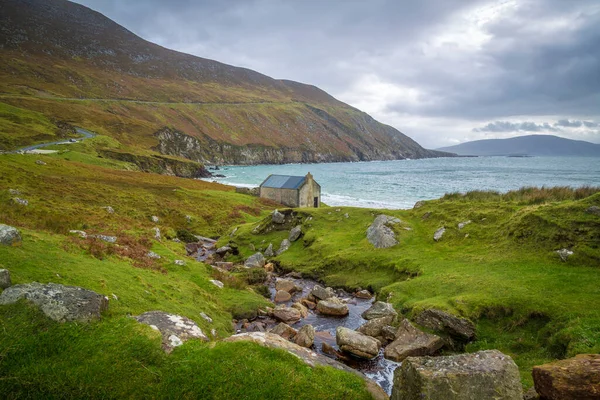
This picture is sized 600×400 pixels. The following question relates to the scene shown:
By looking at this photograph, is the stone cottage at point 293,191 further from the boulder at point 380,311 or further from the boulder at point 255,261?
the boulder at point 380,311

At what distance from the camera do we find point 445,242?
29141mm

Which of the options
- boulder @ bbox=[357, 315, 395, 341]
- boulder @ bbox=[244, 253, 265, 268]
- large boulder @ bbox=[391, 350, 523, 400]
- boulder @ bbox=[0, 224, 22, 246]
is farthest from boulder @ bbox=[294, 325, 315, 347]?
boulder @ bbox=[244, 253, 265, 268]

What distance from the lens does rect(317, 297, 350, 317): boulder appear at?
2294cm

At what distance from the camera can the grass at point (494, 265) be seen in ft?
51.7

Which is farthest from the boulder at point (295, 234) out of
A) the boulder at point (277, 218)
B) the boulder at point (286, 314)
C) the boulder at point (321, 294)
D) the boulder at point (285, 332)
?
the boulder at point (285, 332)

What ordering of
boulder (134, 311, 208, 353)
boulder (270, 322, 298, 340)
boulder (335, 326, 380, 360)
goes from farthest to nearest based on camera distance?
boulder (270, 322, 298, 340)
boulder (335, 326, 380, 360)
boulder (134, 311, 208, 353)

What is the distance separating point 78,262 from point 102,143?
103969 mm

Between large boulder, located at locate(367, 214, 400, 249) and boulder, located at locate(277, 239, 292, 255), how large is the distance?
9763mm

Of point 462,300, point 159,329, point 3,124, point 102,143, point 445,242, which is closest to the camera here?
point 159,329

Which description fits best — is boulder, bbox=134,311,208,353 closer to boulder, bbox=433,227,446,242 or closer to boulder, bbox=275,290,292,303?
boulder, bbox=275,290,292,303

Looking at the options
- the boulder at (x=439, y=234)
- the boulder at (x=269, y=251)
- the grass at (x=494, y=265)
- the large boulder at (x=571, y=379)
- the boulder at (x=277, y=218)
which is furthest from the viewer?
the boulder at (x=277, y=218)

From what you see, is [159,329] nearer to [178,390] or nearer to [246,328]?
[178,390]

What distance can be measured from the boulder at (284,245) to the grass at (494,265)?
2.78 feet

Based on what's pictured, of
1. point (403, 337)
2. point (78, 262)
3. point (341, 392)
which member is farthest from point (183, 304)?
point (403, 337)
